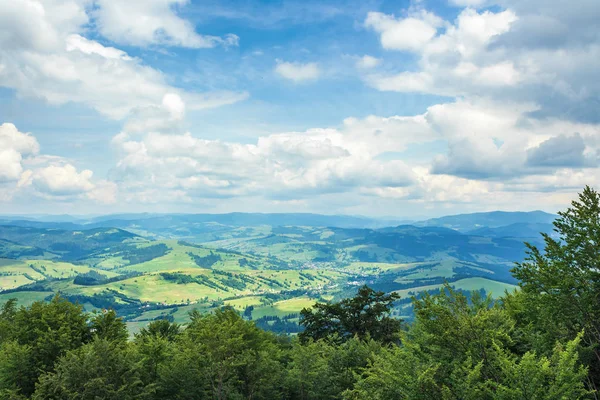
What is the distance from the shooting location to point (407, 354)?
31359 mm

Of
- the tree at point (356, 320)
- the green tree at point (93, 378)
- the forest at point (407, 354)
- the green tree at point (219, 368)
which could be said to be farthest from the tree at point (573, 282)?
the tree at point (356, 320)

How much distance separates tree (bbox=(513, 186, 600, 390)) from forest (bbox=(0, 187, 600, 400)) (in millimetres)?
103

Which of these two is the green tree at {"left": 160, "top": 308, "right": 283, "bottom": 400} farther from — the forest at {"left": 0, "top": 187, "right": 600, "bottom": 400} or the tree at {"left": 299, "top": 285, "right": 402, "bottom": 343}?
the tree at {"left": 299, "top": 285, "right": 402, "bottom": 343}

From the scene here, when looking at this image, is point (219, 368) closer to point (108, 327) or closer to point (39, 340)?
point (108, 327)

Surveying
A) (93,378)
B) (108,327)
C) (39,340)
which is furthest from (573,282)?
(39,340)

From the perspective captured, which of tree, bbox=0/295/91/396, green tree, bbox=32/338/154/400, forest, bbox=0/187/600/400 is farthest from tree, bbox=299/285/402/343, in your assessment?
green tree, bbox=32/338/154/400

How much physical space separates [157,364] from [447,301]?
139ft

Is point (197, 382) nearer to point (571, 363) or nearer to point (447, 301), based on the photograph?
point (447, 301)

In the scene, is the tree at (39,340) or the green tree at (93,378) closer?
the green tree at (93,378)

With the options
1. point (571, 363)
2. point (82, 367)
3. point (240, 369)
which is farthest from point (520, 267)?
point (82, 367)

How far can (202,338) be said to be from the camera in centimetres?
5053

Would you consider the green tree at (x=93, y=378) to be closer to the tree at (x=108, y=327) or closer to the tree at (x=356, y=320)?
the tree at (x=108, y=327)

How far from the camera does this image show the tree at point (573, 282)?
3341cm

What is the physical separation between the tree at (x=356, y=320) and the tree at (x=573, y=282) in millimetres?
57266
